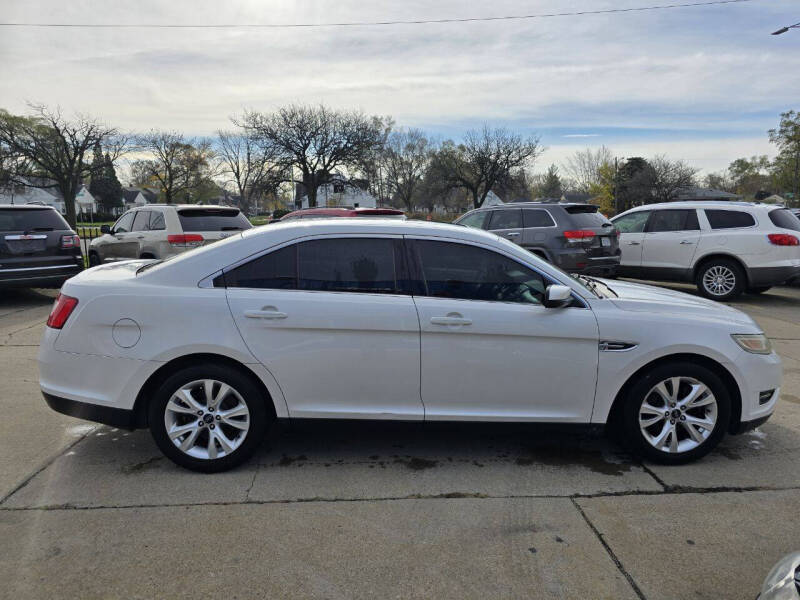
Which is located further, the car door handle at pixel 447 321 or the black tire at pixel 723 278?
the black tire at pixel 723 278

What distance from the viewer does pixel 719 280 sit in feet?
34.3

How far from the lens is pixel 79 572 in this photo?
8.58 feet

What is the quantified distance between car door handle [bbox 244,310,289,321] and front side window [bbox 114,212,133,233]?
A: 9.37 meters

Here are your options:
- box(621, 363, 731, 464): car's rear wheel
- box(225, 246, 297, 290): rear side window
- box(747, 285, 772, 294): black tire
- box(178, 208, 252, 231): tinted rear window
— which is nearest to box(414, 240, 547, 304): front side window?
box(225, 246, 297, 290): rear side window

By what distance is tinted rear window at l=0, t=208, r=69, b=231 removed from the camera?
31.5 feet

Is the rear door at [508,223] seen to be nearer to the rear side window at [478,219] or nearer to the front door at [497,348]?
the rear side window at [478,219]

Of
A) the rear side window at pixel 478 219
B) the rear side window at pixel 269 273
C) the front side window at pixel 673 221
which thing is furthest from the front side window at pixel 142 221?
the front side window at pixel 673 221

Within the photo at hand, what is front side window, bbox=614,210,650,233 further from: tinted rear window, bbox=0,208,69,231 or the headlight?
tinted rear window, bbox=0,208,69,231

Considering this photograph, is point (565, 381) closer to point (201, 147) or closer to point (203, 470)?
point (203, 470)

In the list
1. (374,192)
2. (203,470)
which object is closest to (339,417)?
(203,470)

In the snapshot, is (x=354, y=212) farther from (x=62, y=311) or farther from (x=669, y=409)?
(x=669, y=409)

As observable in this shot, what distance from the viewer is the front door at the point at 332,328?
3486 millimetres

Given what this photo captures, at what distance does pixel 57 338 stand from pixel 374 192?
261 ft

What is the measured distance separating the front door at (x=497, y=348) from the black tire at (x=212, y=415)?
3.47 feet
